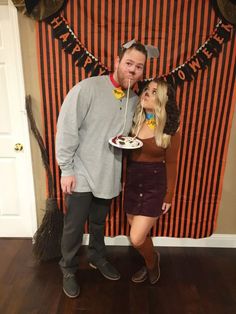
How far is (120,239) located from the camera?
241cm

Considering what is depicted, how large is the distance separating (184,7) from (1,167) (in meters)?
1.79

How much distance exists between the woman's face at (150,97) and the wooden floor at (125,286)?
1253 mm

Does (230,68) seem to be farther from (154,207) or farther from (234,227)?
(234,227)

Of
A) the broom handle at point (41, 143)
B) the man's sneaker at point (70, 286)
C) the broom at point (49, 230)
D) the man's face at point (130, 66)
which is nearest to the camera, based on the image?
the man's face at point (130, 66)

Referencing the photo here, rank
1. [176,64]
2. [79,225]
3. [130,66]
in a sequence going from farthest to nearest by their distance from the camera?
[176,64], [79,225], [130,66]

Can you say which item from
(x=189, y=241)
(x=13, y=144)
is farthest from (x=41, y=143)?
(x=189, y=241)

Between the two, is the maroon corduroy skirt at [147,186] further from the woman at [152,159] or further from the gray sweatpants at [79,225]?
the gray sweatpants at [79,225]

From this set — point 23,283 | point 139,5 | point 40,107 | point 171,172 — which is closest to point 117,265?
point 23,283

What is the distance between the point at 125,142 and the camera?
1.60 m

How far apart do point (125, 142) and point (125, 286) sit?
107 cm

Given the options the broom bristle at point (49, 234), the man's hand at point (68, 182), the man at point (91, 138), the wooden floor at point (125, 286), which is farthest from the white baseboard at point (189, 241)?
the man's hand at point (68, 182)

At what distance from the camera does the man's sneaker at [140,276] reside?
201 cm

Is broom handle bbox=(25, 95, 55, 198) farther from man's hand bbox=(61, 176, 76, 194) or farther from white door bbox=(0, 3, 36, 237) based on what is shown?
man's hand bbox=(61, 176, 76, 194)

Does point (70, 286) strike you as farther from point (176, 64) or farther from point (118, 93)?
point (176, 64)
